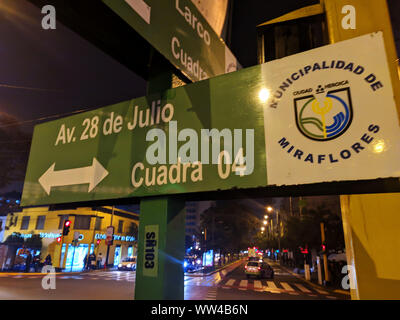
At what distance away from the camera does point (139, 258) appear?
237 cm

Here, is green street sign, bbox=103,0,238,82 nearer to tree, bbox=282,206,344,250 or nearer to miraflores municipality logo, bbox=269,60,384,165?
miraflores municipality logo, bbox=269,60,384,165

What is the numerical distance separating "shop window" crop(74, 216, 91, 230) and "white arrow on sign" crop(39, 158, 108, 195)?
3916cm

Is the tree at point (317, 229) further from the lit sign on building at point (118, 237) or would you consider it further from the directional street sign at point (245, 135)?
the lit sign on building at point (118, 237)

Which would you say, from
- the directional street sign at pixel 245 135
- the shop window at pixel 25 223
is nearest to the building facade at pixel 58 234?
the shop window at pixel 25 223

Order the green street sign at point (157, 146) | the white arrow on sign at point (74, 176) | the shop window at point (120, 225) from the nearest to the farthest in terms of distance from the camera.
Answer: the green street sign at point (157, 146) < the white arrow on sign at point (74, 176) < the shop window at point (120, 225)

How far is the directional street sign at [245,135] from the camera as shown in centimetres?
174

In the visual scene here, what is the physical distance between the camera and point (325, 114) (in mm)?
1848

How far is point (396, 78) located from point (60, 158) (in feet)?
9.67

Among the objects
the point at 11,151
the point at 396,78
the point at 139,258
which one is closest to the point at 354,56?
the point at 396,78

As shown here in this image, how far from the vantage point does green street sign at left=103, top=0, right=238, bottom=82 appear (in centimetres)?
213

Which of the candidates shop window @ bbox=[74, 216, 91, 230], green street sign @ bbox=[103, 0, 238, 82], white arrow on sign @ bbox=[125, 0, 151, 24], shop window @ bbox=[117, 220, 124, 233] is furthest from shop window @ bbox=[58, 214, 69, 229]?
white arrow on sign @ bbox=[125, 0, 151, 24]

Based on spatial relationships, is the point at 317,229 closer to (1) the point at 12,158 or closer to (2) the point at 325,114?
(2) the point at 325,114

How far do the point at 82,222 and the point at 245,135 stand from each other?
41.1 m

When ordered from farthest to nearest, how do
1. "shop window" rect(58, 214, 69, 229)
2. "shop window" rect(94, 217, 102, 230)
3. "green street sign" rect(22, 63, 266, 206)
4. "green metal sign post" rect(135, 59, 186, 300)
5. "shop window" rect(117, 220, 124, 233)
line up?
"shop window" rect(117, 220, 124, 233) → "shop window" rect(94, 217, 102, 230) → "shop window" rect(58, 214, 69, 229) → "green metal sign post" rect(135, 59, 186, 300) → "green street sign" rect(22, 63, 266, 206)
